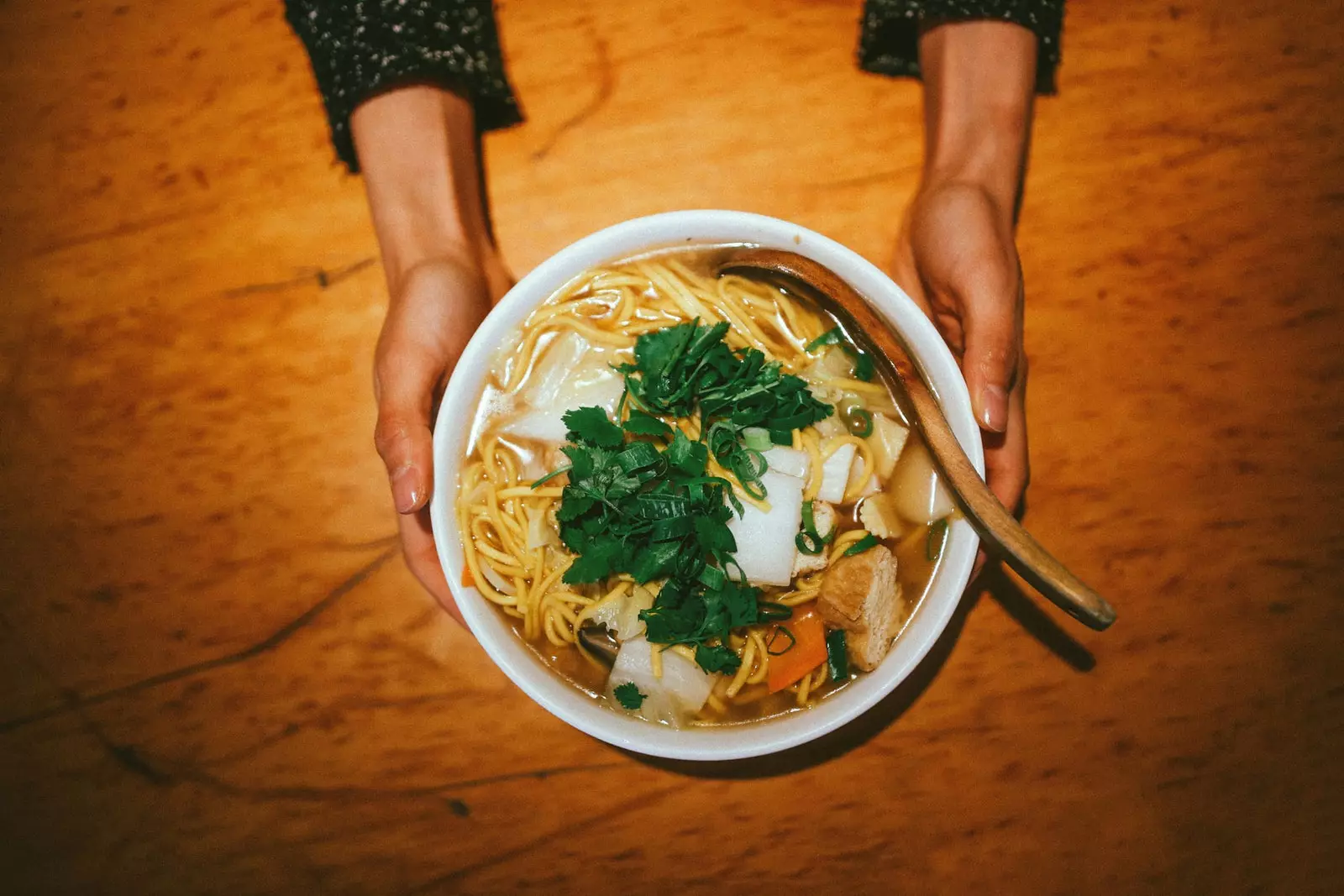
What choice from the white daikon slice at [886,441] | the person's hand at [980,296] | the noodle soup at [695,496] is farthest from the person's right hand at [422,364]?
the person's hand at [980,296]

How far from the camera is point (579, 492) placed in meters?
1.35

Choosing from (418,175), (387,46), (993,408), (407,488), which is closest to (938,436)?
(993,408)

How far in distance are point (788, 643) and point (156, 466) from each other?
1.61m

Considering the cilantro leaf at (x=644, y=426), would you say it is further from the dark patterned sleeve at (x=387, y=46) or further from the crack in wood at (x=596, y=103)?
the dark patterned sleeve at (x=387, y=46)

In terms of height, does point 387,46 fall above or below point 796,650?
above

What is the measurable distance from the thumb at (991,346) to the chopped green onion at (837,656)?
1.59 feet

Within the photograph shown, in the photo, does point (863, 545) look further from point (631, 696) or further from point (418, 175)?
point (418, 175)

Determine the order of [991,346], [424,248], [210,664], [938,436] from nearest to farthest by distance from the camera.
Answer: [938,436], [991,346], [424,248], [210,664]

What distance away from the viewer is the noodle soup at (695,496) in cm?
137

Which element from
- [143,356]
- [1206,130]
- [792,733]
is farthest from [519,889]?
[1206,130]

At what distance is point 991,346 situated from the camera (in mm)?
1405

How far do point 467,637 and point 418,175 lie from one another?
3.65ft

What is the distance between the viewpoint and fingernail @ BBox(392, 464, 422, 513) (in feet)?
4.43

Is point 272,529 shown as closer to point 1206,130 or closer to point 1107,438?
point 1107,438
